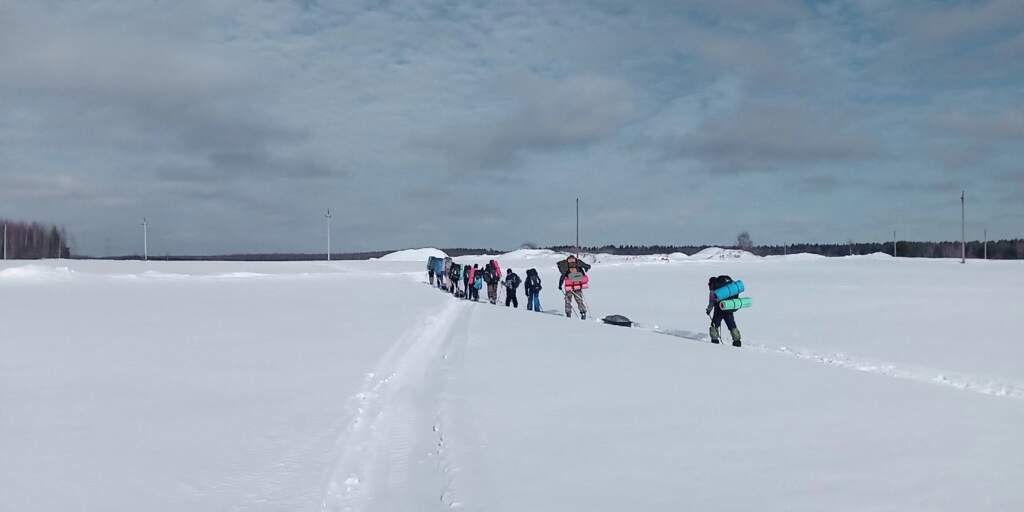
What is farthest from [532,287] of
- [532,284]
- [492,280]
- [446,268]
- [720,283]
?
[446,268]

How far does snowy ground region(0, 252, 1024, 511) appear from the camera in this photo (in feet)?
16.0

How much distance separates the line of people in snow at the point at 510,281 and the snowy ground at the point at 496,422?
443cm

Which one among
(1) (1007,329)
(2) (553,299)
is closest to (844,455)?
(1) (1007,329)

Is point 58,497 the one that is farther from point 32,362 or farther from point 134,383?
point 32,362

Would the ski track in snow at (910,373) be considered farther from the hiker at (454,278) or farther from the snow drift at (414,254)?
the snow drift at (414,254)

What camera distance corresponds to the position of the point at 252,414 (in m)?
7.20

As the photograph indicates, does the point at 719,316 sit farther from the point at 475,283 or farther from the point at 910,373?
the point at 475,283

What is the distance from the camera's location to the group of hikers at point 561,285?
13.3 meters

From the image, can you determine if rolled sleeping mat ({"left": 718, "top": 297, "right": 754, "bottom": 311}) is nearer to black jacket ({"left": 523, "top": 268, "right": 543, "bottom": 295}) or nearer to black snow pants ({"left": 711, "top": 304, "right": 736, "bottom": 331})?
black snow pants ({"left": 711, "top": 304, "right": 736, "bottom": 331})

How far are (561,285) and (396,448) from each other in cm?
1385

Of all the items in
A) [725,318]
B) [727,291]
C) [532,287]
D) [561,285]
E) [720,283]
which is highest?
[720,283]

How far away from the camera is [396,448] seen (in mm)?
6043

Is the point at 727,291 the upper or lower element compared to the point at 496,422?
upper

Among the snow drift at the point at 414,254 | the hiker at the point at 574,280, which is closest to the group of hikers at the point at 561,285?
the hiker at the point at 574,280
